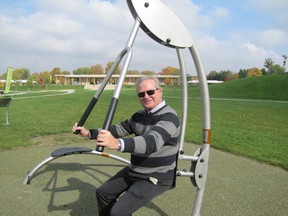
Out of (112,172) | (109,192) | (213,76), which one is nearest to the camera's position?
(109,192)

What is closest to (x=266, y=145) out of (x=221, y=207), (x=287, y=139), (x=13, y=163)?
(x=287, y=139)

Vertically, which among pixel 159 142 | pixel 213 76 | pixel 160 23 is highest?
pixel 213 76

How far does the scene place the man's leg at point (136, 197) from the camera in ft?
7.55

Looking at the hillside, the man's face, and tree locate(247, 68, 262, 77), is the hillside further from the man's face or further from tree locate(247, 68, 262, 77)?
tree locate(247, 68, 262, 77)

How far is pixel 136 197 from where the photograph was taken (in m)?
2.37

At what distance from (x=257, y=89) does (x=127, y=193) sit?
34.7 m

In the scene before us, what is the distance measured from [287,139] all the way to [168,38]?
640cm

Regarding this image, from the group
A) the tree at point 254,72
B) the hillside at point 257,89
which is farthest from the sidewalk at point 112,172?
the tree at point 254,72

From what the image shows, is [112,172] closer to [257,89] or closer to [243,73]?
[257,89]

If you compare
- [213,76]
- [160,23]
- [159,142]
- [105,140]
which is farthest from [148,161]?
[213,76]

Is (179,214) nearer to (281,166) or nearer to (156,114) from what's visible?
(156,114)

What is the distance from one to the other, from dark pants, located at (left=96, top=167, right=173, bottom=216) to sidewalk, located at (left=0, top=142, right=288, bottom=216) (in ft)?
2.36

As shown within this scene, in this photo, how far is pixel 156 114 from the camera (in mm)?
2545

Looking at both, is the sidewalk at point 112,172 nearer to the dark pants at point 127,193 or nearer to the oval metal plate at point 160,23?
the dark pants at point 127,193
